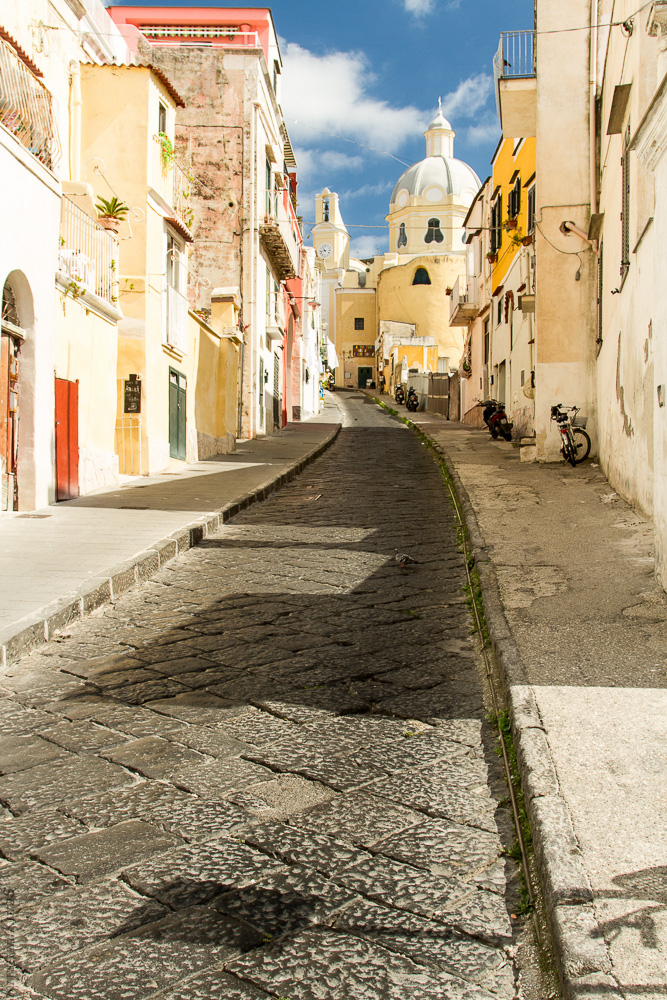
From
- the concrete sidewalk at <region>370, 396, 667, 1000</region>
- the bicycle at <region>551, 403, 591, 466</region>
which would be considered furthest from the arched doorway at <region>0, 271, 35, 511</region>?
the bicycle at <region>551, 403, 591, 466</region>

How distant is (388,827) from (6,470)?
813 cm

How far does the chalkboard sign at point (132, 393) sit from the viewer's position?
14320 mm

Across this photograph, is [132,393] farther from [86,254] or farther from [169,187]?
[169,187]

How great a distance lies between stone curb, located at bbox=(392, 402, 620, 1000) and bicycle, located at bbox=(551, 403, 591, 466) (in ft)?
32.0

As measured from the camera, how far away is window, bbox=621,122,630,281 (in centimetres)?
1026

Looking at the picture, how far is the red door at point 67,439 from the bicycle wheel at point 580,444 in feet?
24.7

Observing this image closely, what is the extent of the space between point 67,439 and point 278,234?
15336mm

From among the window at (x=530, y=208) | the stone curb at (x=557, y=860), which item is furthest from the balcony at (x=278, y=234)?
the stone curb at (x=557, y=860)

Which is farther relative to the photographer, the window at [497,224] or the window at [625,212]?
the window at [497,224]

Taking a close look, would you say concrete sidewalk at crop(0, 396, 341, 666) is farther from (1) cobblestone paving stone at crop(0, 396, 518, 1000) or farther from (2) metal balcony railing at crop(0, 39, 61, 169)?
(2) metal balcony railing at crop(0, 39, 61, 169)

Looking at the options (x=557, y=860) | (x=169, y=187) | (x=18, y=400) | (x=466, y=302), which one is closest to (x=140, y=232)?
(x=169, y=187)

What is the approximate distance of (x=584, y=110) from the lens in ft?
47.8

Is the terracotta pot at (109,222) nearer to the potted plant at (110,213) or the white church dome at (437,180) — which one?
the potted plant at (110,213)

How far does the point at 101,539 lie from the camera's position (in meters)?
8.18
